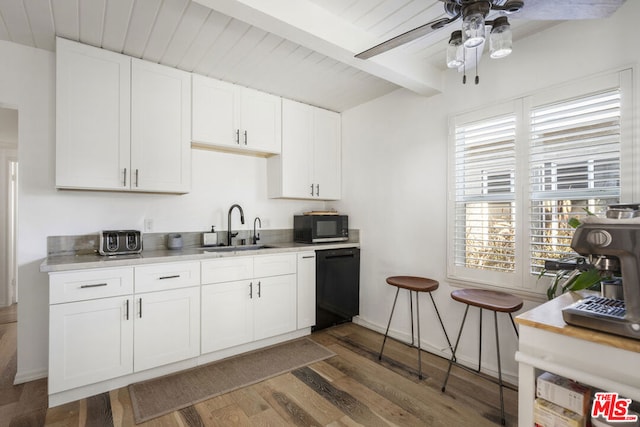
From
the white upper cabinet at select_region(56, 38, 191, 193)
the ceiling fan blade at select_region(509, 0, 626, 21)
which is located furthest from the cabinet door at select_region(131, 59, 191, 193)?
the ceiling fan blade at select_region(509, 0, 626, 21)

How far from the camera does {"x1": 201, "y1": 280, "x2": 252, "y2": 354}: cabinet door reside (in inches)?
104

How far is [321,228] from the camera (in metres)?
3.52

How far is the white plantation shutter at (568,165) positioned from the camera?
196 cm

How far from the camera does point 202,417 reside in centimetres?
198

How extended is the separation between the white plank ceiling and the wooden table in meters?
1.87

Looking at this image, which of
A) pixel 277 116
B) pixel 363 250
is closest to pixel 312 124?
pixel 277 116

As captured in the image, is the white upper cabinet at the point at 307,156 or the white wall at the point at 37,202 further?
the white upper cabinet at the point at 307,156

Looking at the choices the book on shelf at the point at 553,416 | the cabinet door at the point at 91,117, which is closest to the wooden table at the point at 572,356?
the book on shelf at the point at 553,416

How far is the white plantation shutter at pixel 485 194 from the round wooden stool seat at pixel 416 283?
30cm

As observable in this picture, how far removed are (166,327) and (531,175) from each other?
2.91 m

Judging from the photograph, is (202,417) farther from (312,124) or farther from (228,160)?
(312,124)

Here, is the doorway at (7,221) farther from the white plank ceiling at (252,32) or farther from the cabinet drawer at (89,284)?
the cabinet drawer at (89,284)

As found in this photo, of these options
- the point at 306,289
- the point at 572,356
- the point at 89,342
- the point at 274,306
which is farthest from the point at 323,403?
the point at 89,342

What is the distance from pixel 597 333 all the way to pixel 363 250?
259cm
